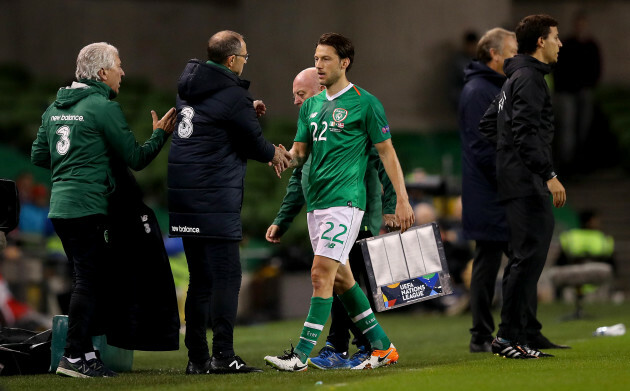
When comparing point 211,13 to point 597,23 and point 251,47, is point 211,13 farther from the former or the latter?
point 597,23

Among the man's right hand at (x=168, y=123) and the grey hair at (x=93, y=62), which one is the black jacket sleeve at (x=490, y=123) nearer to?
the man's right hand at (x=168, y=123)

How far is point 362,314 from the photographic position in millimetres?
6961

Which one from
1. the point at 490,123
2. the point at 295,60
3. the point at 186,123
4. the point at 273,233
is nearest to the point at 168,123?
the point at 186,123

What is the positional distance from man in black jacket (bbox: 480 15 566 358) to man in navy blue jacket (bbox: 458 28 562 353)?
82 centimetres

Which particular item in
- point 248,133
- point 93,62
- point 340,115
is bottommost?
point 248,133

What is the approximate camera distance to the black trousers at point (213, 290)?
671 centimetres

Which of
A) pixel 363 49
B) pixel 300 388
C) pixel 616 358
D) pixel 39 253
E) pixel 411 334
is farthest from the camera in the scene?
pixel 363 49

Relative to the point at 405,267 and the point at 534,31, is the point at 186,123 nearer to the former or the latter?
the point at 405,267

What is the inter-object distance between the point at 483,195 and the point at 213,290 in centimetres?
256

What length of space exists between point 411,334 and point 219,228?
4.77 metres

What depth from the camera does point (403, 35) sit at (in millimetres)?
20578

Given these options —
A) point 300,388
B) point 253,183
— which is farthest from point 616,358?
point 253,183

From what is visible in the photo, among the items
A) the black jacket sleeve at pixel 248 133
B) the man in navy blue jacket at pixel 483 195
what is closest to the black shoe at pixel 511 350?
the man in navy blue jacket at pixel 483 195

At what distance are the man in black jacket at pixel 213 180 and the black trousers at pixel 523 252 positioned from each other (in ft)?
5.58
